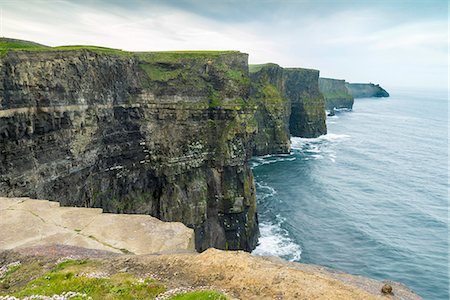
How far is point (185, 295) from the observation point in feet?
38.1

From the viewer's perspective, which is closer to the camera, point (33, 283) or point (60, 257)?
point (33, 283)

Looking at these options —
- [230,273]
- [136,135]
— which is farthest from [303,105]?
[230,273]

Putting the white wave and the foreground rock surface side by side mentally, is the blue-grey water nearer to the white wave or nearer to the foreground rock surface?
the white wave

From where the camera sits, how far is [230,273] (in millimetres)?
13914

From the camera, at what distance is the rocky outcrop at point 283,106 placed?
108188 mm

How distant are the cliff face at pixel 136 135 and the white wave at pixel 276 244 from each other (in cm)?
205

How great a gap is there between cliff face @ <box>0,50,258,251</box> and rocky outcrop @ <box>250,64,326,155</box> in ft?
172

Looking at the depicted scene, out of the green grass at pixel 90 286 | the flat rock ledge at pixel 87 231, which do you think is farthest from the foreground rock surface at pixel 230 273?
the flat rock ledge at pixel 87 231

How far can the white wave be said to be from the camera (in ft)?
164

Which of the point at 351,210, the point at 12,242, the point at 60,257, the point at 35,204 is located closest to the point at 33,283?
the point at 60,257

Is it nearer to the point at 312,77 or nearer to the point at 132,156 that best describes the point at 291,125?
the point at 312,77

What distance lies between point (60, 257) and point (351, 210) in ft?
192

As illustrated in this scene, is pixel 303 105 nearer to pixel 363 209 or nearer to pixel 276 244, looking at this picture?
pixel 363 209

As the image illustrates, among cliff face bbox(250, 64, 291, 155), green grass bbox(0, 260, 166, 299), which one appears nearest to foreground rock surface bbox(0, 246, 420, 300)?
green grass bbox(0, 260, 166, 299)
